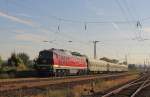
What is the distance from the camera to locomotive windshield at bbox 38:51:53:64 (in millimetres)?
48478

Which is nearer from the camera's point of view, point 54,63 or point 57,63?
point 54,63

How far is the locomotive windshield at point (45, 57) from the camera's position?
4848 centimetres

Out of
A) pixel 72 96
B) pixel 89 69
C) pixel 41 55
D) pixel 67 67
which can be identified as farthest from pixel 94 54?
pixel 72 96

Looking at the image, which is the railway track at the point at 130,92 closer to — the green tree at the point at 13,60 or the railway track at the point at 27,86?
the railway track at the point at 27,86

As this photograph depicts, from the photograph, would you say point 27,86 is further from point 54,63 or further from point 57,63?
point 57,63

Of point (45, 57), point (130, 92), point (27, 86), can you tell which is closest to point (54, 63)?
point (45, 57)

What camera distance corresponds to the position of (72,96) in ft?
71.7

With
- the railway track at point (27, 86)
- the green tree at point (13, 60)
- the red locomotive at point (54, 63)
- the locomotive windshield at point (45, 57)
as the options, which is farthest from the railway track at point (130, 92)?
the green tree at point (13, 60)

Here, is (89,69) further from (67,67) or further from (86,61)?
(67,67)

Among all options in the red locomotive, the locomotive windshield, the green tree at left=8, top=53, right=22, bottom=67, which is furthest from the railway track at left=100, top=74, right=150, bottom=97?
the green tree at left=8, top=53, right=22, bottom=67

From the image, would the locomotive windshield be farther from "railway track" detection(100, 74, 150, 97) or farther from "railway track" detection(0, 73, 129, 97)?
"railway track" detection(100, 74, 150, 97)

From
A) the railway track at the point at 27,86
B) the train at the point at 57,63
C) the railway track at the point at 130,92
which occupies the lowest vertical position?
the railway track at the point at 130,92

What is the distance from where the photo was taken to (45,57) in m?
49.2

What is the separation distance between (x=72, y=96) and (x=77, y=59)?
4084cm
